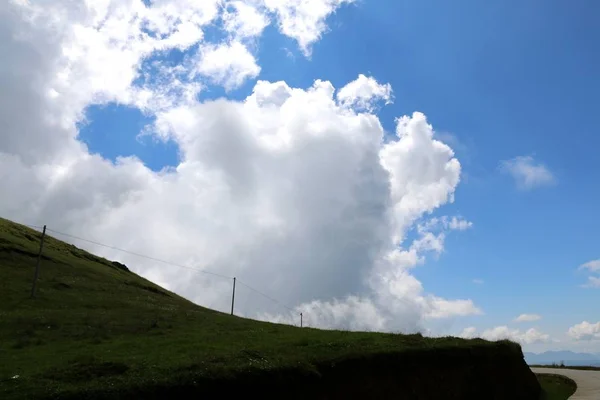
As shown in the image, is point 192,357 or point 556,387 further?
point 556,387

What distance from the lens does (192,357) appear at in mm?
22984

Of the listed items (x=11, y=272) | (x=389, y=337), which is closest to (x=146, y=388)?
(x=389, y=337)

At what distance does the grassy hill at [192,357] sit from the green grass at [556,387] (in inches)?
254

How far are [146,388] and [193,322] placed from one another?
22.1 m

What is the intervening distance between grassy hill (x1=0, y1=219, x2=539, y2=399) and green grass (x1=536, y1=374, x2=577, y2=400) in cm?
645

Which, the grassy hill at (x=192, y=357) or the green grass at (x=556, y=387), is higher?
the grassy hill at (x=192, y=357)

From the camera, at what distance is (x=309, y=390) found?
24.1 m

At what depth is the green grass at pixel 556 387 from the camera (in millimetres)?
47550

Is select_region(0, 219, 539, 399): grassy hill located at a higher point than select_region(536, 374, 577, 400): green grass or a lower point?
higher

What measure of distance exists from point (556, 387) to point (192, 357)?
159 feet

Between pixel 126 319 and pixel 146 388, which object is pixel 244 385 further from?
pixel 126 319

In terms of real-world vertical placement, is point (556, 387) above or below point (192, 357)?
below

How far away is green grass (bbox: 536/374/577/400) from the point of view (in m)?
47.5

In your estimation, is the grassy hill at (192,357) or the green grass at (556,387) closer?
the grassy hill at (192,357)
